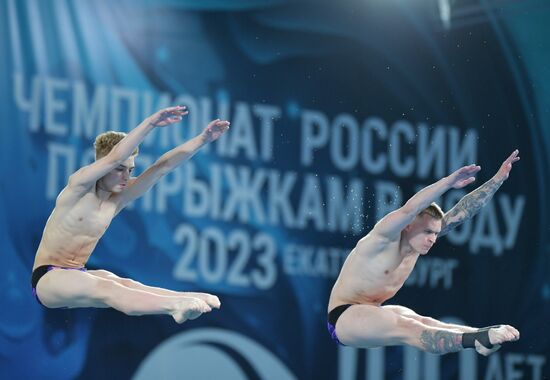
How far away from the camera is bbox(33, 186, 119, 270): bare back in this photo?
6988mm

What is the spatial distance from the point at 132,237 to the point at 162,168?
2357mm

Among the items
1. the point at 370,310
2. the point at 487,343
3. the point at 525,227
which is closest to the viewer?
the point at 487,343

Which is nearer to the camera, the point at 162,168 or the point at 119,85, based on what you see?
the point at 162,168

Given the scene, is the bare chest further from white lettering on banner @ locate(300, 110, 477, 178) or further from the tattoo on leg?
white lettering on banner @ locate(300, 110, 477, 178)

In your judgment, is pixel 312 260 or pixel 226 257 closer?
pixel 226 257

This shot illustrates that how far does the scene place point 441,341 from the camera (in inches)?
264

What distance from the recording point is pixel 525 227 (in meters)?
11.1

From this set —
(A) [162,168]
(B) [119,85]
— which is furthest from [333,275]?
(A) [162,168]

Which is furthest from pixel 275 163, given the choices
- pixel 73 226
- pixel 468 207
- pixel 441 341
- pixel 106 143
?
pixel 441 341

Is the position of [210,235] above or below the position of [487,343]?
A: above

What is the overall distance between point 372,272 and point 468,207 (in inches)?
39.9

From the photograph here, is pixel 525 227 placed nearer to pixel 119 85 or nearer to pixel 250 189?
pixel 250 189

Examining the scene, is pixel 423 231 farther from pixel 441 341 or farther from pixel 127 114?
pixel 127 114

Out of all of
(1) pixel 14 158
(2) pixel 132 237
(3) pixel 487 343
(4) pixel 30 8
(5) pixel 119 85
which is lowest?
(3) pixel 487 343
